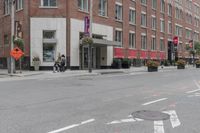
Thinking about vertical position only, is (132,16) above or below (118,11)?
below

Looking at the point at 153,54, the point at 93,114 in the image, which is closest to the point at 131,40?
the point at 153,54

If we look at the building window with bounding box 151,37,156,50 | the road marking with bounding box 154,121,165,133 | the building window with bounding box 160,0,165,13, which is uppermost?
the building window with bounding box 160,0,165,13

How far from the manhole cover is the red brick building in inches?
992

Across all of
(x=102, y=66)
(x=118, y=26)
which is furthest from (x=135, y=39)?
(x=102, y=66)

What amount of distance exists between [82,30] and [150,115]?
89.8 feet

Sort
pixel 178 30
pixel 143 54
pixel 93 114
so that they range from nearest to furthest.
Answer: pixel 93 114
pixel 143 54
pixel 178 30

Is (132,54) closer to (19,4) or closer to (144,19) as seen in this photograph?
(144,19)

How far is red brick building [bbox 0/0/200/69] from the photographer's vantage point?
33.5 metres

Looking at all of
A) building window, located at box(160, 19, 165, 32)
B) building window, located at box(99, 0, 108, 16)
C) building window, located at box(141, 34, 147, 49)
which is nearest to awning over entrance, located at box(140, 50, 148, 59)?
building window, located at box(141, 34, 147, 49)

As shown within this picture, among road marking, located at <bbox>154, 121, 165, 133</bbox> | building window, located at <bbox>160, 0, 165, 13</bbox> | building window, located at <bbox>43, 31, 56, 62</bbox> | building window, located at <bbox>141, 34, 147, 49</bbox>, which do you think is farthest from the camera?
building window, located at <bbox>160, 0, 165, 13</bbox>

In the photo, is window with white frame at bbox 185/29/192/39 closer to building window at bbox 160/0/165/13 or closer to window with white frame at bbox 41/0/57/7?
building window at bbox 160/0/165/13

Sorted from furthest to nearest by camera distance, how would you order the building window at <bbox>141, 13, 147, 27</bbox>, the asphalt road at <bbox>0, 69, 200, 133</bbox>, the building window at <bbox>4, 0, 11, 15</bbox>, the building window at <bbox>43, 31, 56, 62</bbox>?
the building window at <bbox>141, 13, 147, 27</bbox> < the building window at <bbox>4, 0, 11, 15</bbox> < the building window at <bbox>43, 31, 56, 62</bbox> < the asphalt road at <bbox>0, 69, 200, 133</bbox>

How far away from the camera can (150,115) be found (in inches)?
337

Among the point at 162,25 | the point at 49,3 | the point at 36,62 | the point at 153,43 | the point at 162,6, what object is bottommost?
the point at 36,62
